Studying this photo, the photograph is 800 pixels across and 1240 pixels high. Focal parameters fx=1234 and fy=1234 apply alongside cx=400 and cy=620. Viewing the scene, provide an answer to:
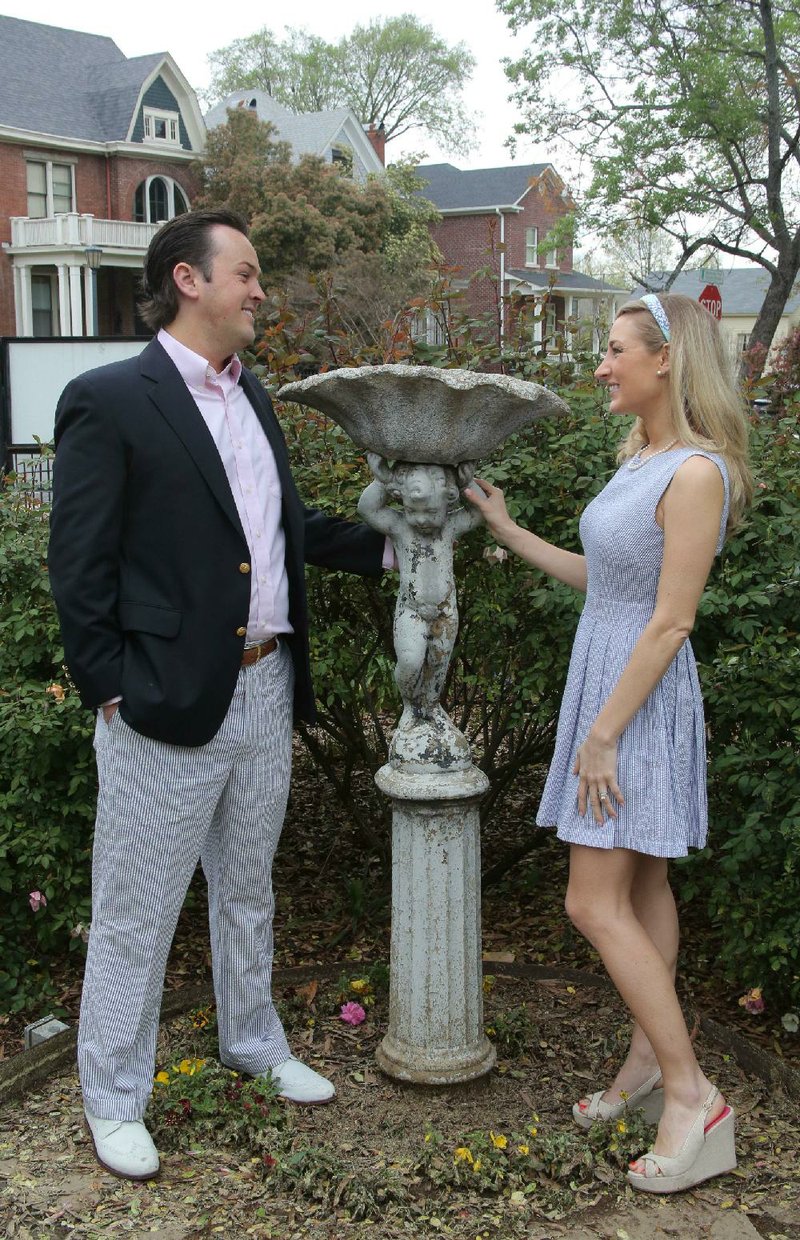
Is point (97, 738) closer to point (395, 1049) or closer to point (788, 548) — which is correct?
point (395, 1049)

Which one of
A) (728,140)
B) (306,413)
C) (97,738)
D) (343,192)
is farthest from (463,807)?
(343,192)

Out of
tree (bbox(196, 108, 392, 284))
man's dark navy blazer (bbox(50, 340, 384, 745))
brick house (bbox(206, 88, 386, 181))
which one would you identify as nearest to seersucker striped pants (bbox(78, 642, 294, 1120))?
man's dark navy blazer (bbox(50, 340, 384, 745))

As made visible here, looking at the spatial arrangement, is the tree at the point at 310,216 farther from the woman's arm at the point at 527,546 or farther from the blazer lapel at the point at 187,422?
the blazer lapel at the point at 187,422

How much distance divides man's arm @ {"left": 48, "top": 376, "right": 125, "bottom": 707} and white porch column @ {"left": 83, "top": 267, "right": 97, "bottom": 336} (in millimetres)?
29623

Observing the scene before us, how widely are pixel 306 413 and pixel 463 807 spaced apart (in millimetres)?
1570

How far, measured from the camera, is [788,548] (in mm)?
3223

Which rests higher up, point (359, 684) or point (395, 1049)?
point (359, 684)

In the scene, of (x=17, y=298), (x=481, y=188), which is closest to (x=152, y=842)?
(x=17, y=298)

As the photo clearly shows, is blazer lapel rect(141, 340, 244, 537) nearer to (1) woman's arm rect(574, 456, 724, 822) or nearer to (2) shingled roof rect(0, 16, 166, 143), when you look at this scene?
(1) woman's arm rect(574, 456, 724, 822)

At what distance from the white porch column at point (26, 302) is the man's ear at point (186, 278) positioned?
31.1 metres

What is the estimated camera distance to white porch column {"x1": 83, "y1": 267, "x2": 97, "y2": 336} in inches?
1217

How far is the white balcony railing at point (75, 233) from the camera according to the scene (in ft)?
100

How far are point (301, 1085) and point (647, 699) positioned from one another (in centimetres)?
135

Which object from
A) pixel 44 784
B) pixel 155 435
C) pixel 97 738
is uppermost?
pixel 155 435
